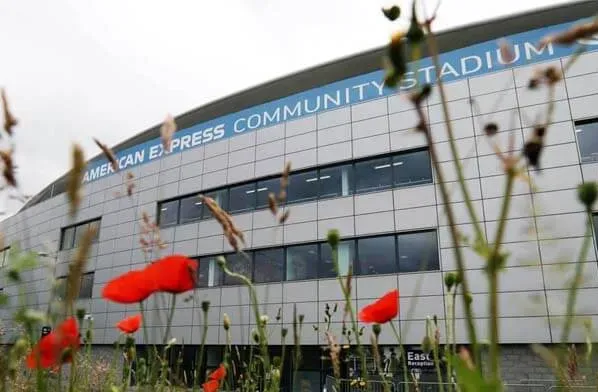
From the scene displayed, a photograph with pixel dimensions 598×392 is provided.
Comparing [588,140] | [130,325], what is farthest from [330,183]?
[130,325]

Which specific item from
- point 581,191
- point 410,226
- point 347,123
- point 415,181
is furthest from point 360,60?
point 581,191

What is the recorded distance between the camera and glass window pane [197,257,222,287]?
1775 centimetres

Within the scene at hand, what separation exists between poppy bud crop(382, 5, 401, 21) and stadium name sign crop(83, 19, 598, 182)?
12.0 m

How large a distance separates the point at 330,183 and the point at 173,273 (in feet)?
51.3

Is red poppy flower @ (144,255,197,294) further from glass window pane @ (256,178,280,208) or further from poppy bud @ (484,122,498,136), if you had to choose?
glass window pane @ (256,178,280,208)

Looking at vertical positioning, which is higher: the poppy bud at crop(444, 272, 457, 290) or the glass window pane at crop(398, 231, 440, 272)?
the glass window pane at crop(398, 231, 440, 272)

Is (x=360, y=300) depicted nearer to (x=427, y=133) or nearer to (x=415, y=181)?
(x=415, y=181)

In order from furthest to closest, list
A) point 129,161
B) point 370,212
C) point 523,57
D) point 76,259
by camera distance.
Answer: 1. point 129,161
2. point 370,212
3. point 523,57
4. point 76,259

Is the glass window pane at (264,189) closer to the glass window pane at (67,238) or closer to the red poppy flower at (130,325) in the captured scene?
the glass window pane at (67,238)

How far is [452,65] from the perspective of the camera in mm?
15547

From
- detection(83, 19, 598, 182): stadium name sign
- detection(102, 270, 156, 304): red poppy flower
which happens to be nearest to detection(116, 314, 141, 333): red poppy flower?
detection(102, 270, 156, 304): red poppy flower

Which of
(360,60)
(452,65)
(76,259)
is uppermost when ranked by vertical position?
(360,60)

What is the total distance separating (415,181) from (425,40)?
14781 millimetres

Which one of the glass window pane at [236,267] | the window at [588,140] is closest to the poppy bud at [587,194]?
the window at [588,140]
